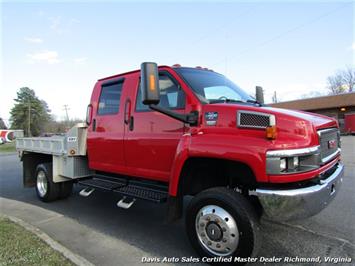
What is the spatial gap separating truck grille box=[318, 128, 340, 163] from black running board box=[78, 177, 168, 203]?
77.6 inches

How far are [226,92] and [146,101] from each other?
1.38m

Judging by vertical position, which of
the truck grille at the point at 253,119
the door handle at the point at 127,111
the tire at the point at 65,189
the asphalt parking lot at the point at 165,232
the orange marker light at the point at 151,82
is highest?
the orange marker light at the point at 151,82

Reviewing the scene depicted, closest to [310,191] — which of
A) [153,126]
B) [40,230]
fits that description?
[153,126]

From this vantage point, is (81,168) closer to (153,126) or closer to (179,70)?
(153,126)

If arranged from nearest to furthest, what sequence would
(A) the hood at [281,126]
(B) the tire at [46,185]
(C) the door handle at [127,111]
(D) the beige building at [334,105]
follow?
(A) the hood at [281,126]
(C) the door handle at [127,111]
(B) the tire at [46,185]
(D) the beige building at [334,105]

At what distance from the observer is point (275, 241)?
13.6 ft

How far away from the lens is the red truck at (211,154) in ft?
10.2

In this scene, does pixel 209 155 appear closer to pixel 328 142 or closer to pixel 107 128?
pixel 328 142

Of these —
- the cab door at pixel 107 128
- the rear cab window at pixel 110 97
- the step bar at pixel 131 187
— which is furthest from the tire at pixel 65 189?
the rear cab window at pixel 110 97

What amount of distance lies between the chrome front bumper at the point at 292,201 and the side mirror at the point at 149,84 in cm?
144

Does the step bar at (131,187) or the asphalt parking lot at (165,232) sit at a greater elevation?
the step bar at (131,187)

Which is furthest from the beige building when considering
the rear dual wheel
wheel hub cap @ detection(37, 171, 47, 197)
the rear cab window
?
the rear cab window

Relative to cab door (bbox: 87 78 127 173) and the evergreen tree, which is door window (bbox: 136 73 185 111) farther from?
the evergreen tree

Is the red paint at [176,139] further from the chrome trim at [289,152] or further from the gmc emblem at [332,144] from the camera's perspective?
the gmc emblem at [332,144]
